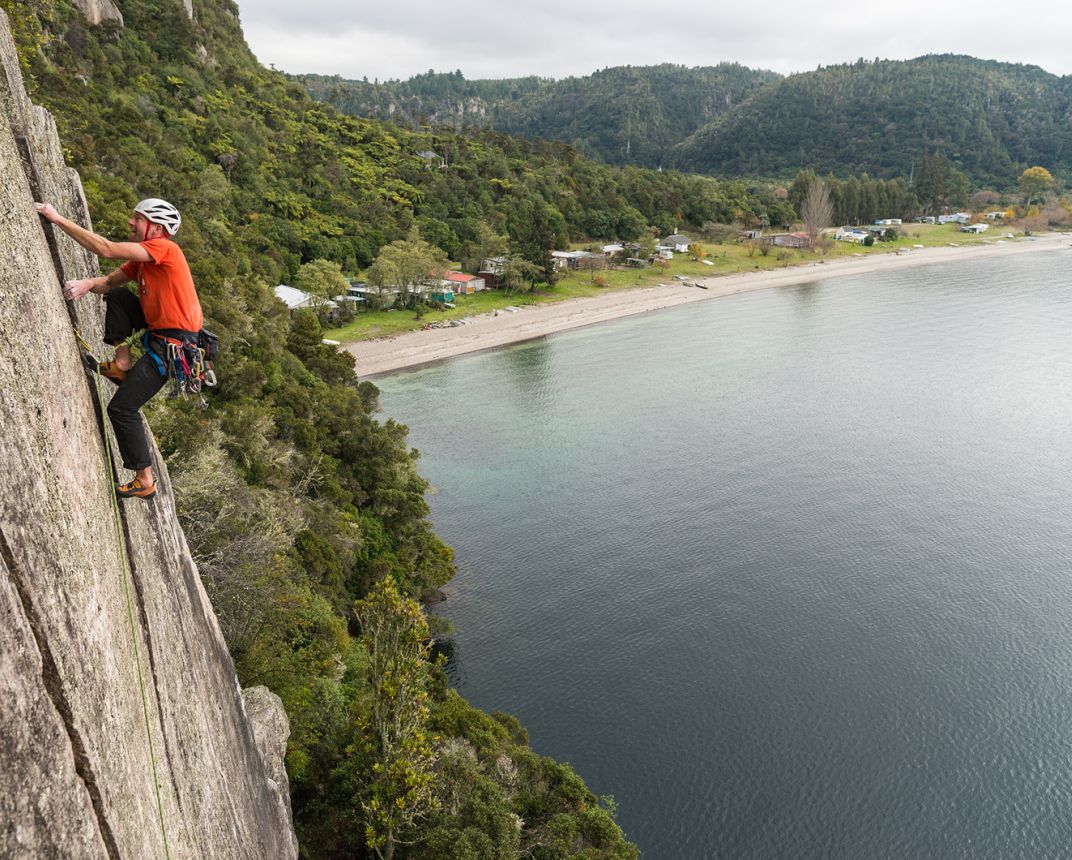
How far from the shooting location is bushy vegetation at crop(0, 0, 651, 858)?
770 inches

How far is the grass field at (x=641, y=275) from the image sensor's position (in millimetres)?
84375

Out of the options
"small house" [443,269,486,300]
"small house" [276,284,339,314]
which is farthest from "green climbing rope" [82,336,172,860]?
"small house" [443,269,486,300]

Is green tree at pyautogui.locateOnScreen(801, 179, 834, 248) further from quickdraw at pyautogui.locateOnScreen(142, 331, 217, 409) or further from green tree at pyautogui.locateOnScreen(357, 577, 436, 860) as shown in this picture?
quickdraw at pyautogui.locateOnScreen(142, 331, 217, 409)

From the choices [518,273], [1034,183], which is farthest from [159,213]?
[1034,183]

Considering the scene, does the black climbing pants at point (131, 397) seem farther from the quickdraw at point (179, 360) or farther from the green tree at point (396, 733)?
the green tree at point (396, 733)

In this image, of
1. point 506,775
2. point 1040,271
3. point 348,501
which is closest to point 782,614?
point 506,775

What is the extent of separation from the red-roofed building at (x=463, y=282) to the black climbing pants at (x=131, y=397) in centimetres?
8893

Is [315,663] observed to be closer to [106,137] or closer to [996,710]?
[996,710]

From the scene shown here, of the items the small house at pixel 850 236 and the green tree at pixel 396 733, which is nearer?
the green tree at pixel 396 733

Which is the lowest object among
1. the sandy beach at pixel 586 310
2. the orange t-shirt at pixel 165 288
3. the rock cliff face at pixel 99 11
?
the sandy beach at pixel 586 310

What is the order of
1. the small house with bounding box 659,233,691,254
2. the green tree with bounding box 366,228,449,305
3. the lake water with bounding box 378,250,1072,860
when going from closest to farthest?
the lake water with bounding box 378,250,1072,860 < the green tree with bounding box 366,228,449,305 < the small house with bounding box 659,233,691,254

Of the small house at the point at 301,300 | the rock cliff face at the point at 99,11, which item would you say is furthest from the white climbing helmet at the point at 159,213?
the rock cliff face at the point at 99,11

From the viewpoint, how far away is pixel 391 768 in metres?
18.2

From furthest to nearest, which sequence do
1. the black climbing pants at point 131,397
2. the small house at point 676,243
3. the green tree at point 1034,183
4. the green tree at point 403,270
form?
1. the green tree at point 1034,183
2. the small house at point 676,243
3. the green tree at point 403,270
4. the black climbing pants at point 131,397
